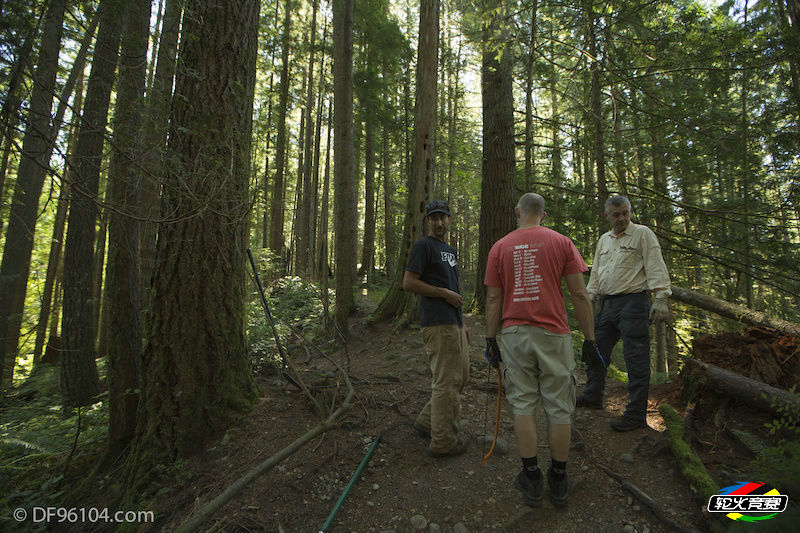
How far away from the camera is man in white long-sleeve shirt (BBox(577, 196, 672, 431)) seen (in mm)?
3496

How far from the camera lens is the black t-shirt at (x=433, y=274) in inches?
124

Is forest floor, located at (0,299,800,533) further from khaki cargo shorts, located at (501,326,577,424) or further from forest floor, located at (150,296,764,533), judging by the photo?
khaki cargo shorts, located at (501,326,577,424)

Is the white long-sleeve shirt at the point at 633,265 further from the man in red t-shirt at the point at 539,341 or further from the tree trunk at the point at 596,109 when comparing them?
the tree trunk at the point at 596,109

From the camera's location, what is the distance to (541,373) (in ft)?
8.71

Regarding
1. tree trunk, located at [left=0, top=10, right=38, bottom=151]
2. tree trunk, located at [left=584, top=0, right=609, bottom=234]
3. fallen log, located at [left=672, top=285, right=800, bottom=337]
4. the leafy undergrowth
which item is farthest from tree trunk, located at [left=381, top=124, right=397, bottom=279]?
tree trunk, located at [left=0, top=10, right=38, bottom=151]

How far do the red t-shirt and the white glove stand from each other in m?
1.33

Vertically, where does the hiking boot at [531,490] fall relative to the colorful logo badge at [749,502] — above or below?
below

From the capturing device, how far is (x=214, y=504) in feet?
8.54

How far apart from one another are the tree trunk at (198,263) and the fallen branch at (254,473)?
90 cm

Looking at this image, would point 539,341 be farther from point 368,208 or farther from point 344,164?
point 368,208

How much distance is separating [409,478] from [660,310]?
2876 millimetres

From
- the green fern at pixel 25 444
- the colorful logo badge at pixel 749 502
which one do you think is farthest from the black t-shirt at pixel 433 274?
the green fern at pixel 25 444

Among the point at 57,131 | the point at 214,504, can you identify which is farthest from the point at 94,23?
the point at 214,504

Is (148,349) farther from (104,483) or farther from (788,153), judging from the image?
(788,153)
